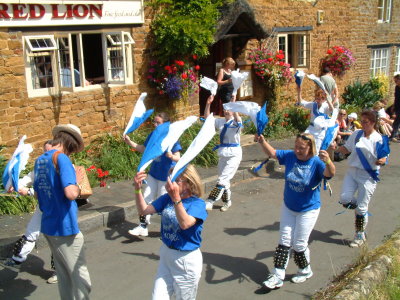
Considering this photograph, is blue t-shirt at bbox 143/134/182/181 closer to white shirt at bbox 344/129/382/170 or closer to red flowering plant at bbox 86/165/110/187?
red flowering plant at bbox 86/165/110/187

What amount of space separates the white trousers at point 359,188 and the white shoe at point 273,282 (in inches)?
68.4

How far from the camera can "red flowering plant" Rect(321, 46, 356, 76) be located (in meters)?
15.3

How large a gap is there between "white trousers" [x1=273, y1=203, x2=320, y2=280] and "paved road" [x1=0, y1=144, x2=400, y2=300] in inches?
18.4

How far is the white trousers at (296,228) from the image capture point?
4859 mm

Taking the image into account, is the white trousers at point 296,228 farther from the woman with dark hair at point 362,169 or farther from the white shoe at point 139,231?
the white shoe at point 139,231

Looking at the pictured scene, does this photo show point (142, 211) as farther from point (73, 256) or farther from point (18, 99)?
Result: point (18, 99)

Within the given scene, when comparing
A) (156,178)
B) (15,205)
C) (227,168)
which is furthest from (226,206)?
(15,205)

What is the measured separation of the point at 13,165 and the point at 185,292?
80.5 inches

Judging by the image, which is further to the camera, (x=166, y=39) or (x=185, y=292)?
(x=166, y=39)

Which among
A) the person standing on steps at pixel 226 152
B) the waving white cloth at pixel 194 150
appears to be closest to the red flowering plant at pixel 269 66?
the person standing on steps at pixel 226 152

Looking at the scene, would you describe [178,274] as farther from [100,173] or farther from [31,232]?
[100,173]

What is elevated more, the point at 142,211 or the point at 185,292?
the point at 142,211

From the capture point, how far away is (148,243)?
6.13 m

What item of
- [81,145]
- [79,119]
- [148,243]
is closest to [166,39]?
[79,119]
